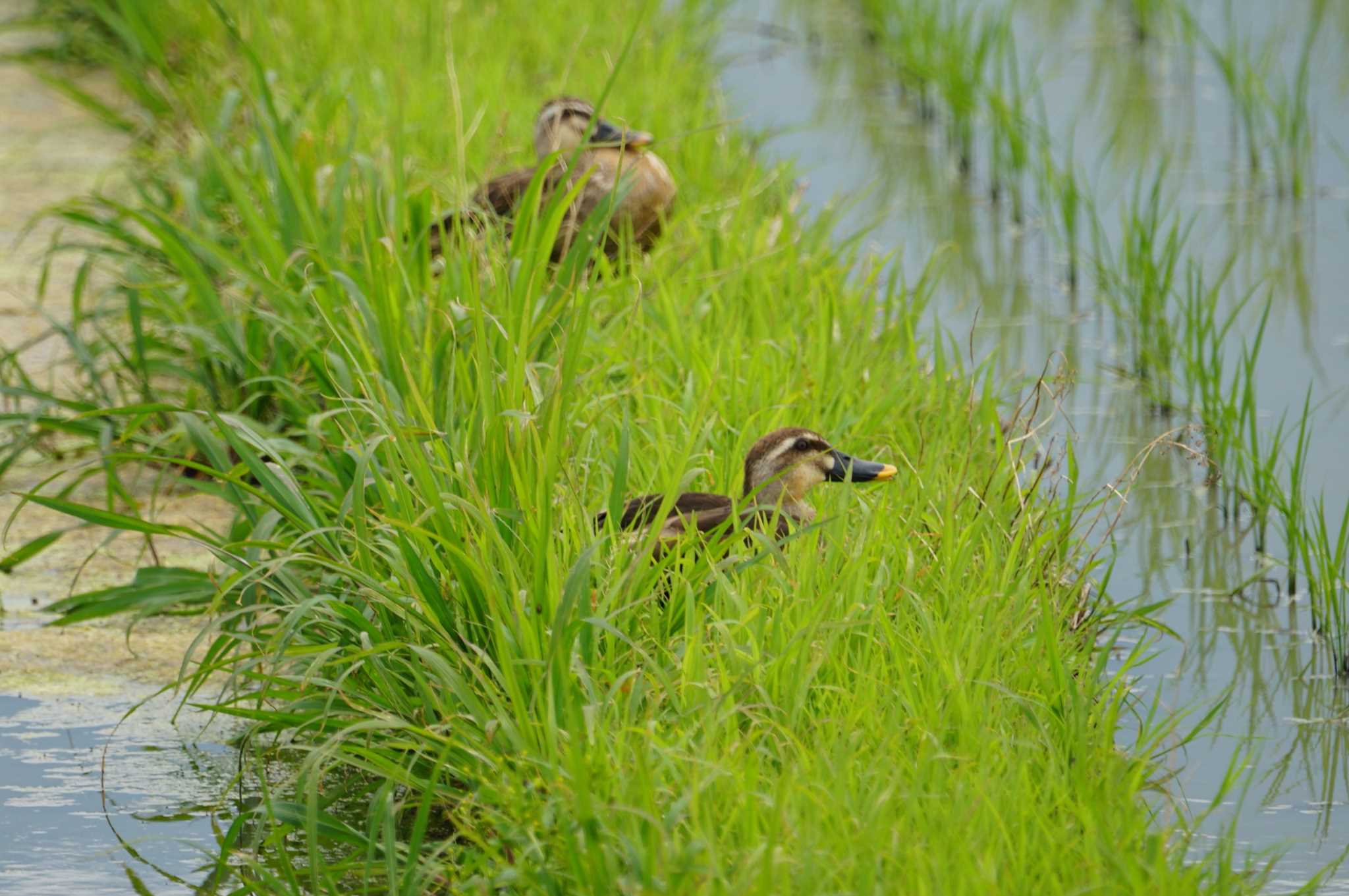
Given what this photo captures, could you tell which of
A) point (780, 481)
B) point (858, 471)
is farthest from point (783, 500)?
point (858, 471)

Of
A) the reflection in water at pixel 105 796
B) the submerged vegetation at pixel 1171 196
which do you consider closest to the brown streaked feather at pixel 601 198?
the submerged vegetation at pixel 1171 196

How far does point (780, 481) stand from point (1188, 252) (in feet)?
11.0

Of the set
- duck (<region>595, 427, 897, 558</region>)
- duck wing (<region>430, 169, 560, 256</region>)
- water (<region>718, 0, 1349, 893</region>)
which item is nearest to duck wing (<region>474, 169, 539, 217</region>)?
duck wing (<region>430, 169, 560, 256</region>)

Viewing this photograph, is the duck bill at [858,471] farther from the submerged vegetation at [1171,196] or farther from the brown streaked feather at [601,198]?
the brown streaked feather at [601,198]

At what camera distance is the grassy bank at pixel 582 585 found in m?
2.94

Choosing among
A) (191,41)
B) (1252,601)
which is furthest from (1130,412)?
(191,41)

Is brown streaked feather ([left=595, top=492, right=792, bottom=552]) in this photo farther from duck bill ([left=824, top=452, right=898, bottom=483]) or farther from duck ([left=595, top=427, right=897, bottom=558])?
duck bill ([left=824, top=452, right=898, bottom=483])

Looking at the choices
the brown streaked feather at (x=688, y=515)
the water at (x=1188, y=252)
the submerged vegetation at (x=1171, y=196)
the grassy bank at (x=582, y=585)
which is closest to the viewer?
the grassy bank at (x=582, y=585)

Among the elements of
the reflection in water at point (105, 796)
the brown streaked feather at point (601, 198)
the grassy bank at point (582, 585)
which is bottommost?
the reflection in water at point (105, 796)

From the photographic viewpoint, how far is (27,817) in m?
3.68

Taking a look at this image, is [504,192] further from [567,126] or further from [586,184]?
[567,126]

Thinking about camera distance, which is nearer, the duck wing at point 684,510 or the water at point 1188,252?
the duck wing at point 684,510

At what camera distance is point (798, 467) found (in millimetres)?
4191

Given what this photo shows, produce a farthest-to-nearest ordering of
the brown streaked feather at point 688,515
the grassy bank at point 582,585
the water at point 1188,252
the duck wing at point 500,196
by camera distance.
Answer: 1. the duck wing at point 500,196
2. the water at point 1188,252
3. the brown streaked feather at point 688,515
4. the grassy bank at point 582,585
